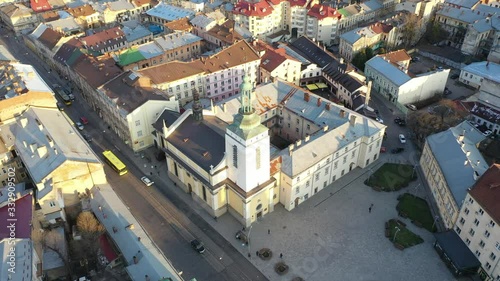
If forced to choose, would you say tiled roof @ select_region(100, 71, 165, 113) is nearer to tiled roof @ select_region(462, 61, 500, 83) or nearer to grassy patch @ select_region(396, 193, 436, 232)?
grassy patch @ select_region(396, 193, 436, 232)

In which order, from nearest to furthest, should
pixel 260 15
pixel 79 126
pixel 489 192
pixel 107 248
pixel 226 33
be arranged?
pixel 489 192, pixel 107 248, pixel 79 126, pixel 226 33, pixel 260 15

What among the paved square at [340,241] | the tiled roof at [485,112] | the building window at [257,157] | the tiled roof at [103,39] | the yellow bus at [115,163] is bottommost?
the paved square at [340,241]

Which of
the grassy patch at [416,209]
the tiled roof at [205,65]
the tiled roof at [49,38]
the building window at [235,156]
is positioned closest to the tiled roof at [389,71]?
the tiled roof at [205,65]

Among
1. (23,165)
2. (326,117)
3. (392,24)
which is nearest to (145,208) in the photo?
(23,165)

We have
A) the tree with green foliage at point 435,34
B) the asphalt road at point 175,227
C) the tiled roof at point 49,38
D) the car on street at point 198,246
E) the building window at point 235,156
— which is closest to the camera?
the asphalt road at point 175,227

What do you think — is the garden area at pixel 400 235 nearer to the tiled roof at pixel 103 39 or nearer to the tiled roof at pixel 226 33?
the tiled roof at pixel 226 33

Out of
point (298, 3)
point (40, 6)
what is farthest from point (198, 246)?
point (40, 6)

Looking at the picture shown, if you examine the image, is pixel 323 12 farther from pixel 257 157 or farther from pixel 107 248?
pixel 107 248

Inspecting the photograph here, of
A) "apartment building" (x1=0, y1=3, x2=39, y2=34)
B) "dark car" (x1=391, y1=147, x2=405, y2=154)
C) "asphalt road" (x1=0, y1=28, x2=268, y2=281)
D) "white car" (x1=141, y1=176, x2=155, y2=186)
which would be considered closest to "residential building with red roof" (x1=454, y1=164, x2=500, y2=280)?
"dark car" (x1=391, y1=147, x2=405, y2=154)
